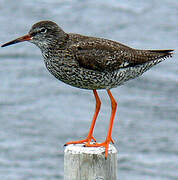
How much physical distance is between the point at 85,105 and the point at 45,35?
8635mm

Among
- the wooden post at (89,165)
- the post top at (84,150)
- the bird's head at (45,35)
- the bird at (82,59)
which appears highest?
the bird's head at (45,35)

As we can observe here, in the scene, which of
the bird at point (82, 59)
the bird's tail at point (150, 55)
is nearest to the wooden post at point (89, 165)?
the bird at point (82, 59)

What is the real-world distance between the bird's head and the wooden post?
1.88m

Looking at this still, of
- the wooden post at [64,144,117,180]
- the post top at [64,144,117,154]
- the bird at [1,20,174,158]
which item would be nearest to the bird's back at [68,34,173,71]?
the bird at [1,20,174,158]

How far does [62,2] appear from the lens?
2331 centimetres

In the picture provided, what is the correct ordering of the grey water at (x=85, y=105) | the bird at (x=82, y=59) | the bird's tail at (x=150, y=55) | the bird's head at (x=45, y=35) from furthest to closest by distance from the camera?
the grey water at (x=85, y=105) < the bird's tail at (x=150, y=55) < the bird's head at (x=45, y=35) < the bird at (x=82, y=59)

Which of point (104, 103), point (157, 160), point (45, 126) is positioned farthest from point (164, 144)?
point (45, 126)

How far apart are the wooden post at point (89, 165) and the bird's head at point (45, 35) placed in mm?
1885

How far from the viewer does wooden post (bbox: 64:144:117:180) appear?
6.32 m

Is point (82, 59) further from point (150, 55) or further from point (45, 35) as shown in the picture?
point (150, 55)

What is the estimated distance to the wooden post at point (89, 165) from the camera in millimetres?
6324

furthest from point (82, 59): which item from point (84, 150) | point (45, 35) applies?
point (84, 150)

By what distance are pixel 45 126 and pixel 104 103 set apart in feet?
6.15

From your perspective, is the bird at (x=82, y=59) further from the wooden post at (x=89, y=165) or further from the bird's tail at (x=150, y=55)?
the wooden post at (x=89, y=165)
